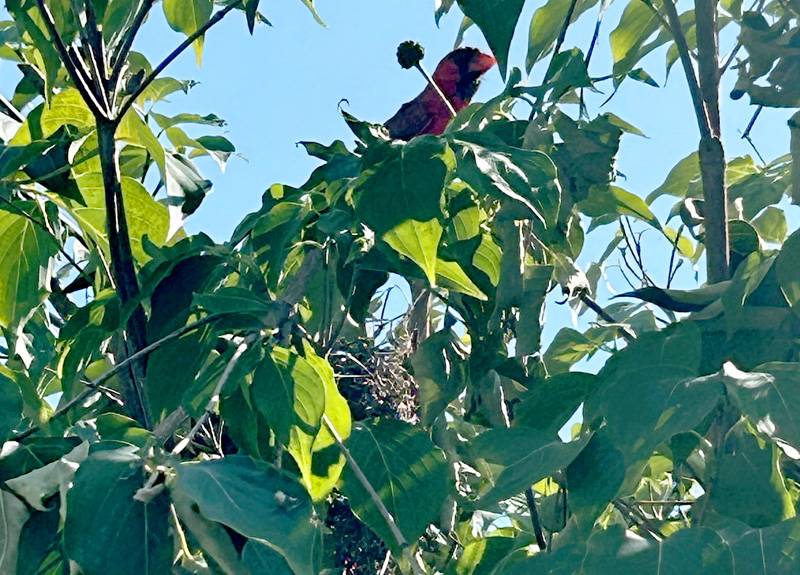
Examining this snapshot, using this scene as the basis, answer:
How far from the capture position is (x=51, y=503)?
649mm

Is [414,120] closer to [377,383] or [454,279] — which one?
[377,383]

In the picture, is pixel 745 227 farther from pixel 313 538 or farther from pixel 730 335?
pixel 313 538

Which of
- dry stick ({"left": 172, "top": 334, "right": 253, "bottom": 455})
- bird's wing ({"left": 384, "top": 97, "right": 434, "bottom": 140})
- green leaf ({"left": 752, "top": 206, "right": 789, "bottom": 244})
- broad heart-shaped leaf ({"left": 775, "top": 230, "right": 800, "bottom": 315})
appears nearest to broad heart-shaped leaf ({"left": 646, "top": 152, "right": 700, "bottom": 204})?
green leaf ({"left": 752, "top": 206, "right": 789, "bottom": 244})

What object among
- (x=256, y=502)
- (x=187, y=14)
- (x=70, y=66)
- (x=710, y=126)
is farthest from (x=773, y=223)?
(x=256, y=502)

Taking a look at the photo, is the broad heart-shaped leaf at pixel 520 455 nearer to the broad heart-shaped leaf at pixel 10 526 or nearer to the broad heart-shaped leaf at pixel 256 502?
the broad heart-shaped leaf at pixel 256 502

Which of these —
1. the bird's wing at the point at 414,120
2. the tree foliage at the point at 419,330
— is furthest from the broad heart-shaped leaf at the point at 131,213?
the bird's wing at the point at 414,120

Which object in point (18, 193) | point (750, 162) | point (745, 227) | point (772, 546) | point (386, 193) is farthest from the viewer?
point (750, 162)

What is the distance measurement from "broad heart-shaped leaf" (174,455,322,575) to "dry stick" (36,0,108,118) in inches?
17.5

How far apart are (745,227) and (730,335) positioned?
215 mm

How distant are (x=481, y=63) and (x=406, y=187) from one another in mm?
3646

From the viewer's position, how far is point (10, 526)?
624 mm

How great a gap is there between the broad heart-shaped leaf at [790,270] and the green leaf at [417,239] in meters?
0.21

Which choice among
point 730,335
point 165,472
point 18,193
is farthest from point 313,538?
point 18,193

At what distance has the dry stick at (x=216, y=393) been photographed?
2.14ft
